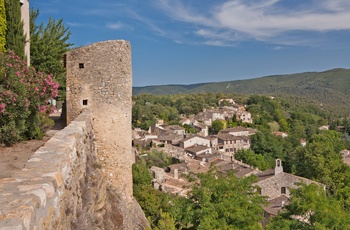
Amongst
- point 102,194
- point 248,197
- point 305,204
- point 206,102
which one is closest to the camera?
point 102,194

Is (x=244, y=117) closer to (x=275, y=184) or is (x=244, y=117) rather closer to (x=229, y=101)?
(x=229, y=101)

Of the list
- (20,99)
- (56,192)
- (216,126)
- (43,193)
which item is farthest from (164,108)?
(43,193)

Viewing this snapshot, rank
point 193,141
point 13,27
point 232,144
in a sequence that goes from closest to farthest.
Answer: point 13,27 < point 193,141 < point 232,144

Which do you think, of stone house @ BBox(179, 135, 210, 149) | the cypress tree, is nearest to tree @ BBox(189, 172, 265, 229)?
the cypress tree

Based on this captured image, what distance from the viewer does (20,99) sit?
23.1ft

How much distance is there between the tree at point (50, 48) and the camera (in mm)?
16500

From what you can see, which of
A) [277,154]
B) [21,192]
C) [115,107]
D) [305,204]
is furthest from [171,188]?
[277,154]

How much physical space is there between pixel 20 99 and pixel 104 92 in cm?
245

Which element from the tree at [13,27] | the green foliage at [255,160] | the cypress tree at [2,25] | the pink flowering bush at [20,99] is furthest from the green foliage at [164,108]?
the pink flowering bush at [20,99]

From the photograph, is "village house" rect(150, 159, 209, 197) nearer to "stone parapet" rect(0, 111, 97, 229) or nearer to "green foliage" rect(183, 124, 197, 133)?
"stone parapet" rect(0, 111, 97, 229)

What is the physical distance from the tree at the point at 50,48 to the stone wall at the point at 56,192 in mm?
9847

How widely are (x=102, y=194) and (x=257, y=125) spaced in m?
94.9

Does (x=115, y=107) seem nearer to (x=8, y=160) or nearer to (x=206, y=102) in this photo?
(x=8, y=160)

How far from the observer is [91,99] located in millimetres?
9141
